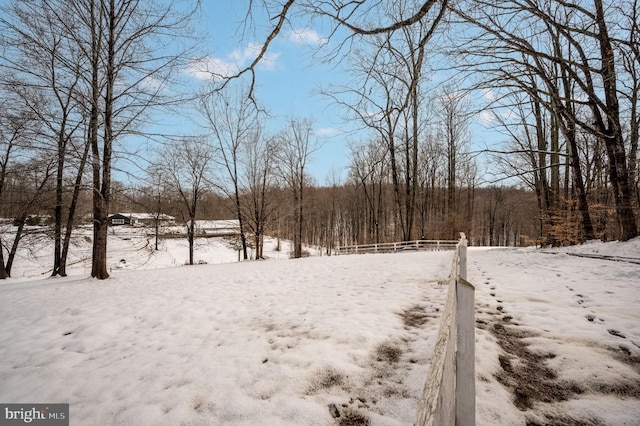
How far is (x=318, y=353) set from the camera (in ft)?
10.1

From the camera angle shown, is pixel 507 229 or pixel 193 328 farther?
pixel 507 229

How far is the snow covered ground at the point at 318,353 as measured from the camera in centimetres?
223

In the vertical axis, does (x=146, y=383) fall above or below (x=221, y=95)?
below

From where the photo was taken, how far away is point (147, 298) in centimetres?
602

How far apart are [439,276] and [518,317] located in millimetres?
3446

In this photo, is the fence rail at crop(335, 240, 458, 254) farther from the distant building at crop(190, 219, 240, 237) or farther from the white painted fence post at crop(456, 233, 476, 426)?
the white painted fence post at crop(456, 233, 476, 426)

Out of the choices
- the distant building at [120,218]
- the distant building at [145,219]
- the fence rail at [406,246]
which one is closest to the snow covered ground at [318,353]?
the distant building at [120,218]

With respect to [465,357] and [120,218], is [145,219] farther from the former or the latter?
[465,357]

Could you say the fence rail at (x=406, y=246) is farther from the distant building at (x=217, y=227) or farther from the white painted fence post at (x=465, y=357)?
the white painted fence post at (x=465, y=357)

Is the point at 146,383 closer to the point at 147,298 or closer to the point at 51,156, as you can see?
the point at 147,298

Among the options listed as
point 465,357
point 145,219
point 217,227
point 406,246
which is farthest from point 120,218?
point 465,357

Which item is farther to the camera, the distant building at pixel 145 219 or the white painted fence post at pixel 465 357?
the distant building at pixel 145 219

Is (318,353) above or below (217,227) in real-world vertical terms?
→ below

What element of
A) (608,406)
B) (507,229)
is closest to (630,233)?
(608,406)
